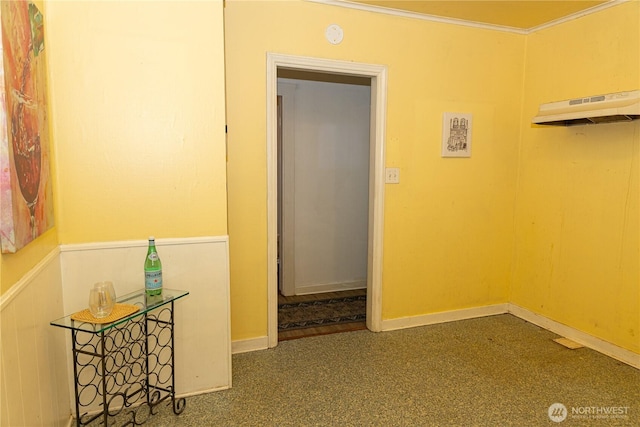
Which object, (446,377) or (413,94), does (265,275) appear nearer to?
(446,377)

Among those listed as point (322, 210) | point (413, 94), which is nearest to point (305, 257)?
point (322, 210)

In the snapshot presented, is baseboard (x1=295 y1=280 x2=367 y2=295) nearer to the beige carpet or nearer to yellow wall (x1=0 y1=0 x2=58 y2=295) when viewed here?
the beige carpet

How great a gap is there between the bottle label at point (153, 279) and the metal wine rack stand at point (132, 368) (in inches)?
2.2

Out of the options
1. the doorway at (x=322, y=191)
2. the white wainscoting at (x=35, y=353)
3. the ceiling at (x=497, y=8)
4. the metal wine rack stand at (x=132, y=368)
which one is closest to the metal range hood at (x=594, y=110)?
the ceiling at (x=497, y=8)

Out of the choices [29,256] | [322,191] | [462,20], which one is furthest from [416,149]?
[29,256]

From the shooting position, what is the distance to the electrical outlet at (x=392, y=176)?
2.97m

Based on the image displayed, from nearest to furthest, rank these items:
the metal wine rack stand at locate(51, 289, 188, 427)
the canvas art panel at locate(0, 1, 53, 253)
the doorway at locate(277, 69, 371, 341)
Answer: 1. the canvas art panel at locate(0, 1, 53, 253)
2. the metal wine rack stand at locate(51, 289, 188, 427)
3. the doorway at locate(277, 69, 371, 341)

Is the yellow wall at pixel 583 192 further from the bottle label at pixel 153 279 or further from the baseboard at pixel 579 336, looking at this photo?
the bottle label at pixel 153 279

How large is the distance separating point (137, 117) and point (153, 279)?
0.79 m

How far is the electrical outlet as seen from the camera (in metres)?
2.97

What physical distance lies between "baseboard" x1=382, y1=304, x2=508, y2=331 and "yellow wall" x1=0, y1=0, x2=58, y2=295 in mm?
2242

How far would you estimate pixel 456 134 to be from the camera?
312cm

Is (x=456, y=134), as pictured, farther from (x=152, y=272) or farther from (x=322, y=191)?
(x=152, y=272)

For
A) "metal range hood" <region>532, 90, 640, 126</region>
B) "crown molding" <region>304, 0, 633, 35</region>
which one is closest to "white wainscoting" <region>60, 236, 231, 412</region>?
"crown molding" <region>304, 0, 633, 35</region>
